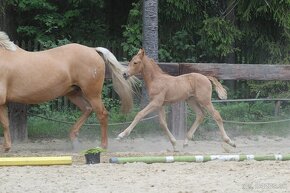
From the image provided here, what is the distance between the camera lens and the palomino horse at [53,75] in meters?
9.62

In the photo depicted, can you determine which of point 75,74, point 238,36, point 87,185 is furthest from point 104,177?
point 238,36

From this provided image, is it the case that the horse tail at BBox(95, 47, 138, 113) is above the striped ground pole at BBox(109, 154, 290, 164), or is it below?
above

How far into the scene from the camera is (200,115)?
10.2 metres

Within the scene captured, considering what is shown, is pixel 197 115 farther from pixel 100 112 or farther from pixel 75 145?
pixel 75 145

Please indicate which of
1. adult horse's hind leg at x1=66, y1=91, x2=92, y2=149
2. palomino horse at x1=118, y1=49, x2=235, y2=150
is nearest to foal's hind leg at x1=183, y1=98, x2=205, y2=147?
palomino horse at x1=118, y1=49, x2=235, y2=150

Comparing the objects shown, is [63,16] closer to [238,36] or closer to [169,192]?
[238,36]

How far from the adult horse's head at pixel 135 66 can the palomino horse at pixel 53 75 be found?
299mm

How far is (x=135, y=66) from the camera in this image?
32.6ft

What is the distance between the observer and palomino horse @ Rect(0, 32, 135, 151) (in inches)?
379

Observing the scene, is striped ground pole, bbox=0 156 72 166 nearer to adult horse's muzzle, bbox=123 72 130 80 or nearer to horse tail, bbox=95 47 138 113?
adult horse's muzzle, bbox=123 72 130 80

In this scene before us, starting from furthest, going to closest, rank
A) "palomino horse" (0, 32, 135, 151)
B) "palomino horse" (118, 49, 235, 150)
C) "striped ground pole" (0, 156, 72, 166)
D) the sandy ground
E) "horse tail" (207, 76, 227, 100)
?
"horse tail" (207, 76, 227, 100)
"palomino horse" (118, 49, 235, 150)
"palomino horse" (0, 32, 135, 151)
"striped ground pole" (0, 156, 72, 166)
the sandy ground

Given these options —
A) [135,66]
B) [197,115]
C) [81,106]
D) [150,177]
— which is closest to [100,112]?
[81,106]

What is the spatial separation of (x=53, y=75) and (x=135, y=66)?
4.20ft

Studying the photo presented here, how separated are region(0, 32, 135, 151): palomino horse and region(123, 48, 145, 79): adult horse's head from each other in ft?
0.98
